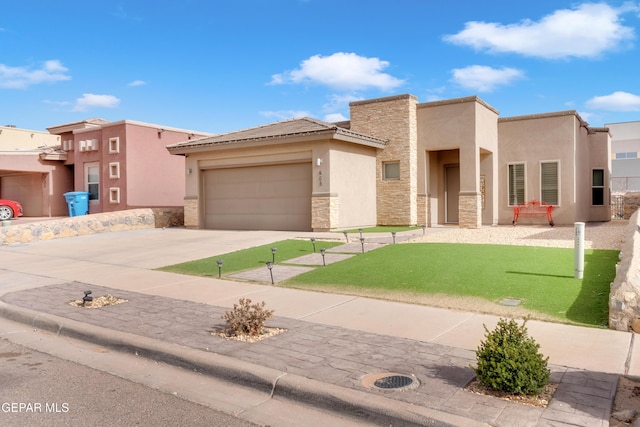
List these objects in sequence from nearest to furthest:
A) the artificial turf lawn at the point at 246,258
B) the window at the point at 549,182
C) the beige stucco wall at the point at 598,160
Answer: the artificial turf lawn at the point at 246,258 < the window at the point at 549,182 < the beige stucco wall at the point at 598,160

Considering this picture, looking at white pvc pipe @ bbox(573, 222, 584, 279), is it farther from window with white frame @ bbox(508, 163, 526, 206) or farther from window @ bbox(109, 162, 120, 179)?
window @ bbox(109, 162, 120, 179)

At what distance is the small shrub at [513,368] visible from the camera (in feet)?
13.7

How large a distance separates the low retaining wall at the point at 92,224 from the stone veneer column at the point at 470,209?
13.2 m

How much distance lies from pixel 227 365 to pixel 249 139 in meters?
15.5

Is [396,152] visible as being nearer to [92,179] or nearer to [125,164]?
[125,164]

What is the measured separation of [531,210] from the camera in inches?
840

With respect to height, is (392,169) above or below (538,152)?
below

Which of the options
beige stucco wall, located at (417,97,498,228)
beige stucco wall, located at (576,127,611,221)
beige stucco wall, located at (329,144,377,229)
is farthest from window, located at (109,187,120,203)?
beige stucco wall, located at (576,127,611,221)

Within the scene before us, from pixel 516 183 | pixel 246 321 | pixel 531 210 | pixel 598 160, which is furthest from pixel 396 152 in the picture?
pixel 246 321

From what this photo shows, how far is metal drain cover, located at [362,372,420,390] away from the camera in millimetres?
4434

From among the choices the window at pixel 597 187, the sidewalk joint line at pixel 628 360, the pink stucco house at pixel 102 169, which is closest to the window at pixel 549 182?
the window at pixel 597 187

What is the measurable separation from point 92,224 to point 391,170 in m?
12.4

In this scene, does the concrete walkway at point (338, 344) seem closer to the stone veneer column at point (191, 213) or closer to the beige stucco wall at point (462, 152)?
the stone veneer column at point (191, 213)

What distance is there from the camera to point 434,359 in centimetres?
517
